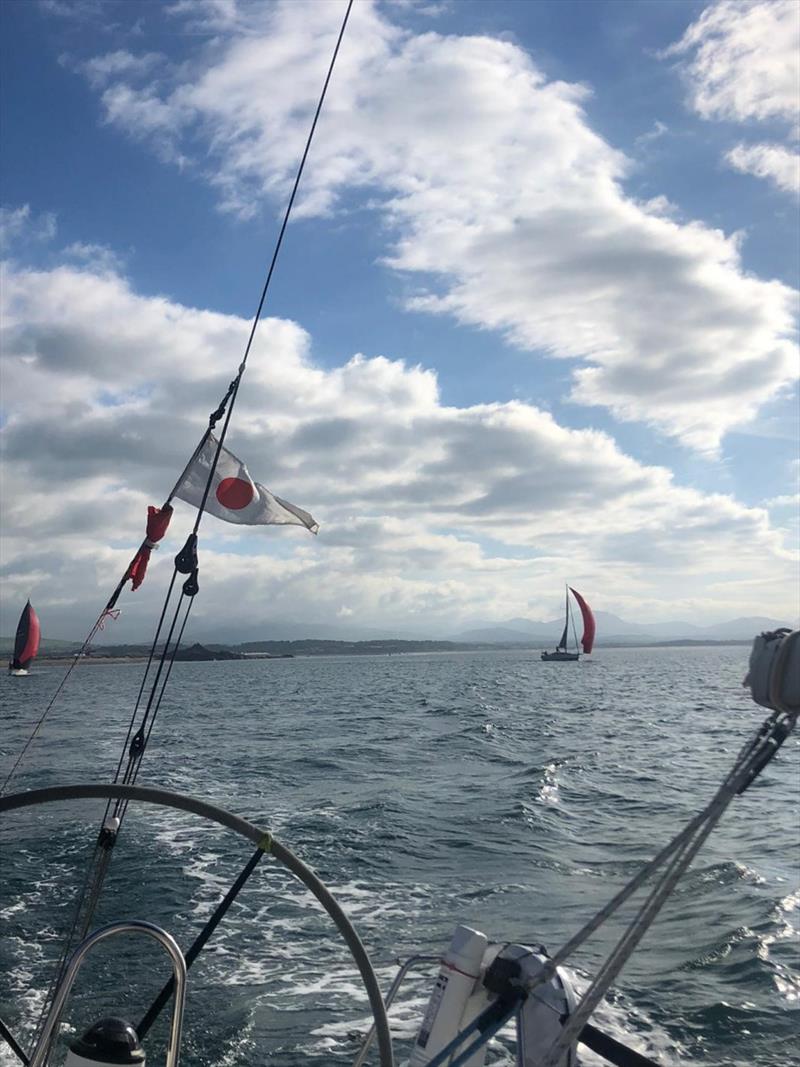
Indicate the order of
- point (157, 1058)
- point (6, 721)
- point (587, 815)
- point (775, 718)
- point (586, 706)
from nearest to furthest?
point (775, 718) < point (157, 1058) < point (587, 815) < point (6, 721) < point (586, 706)

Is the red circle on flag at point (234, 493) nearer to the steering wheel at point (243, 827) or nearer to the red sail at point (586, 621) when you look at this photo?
the steering wheel at point (243, 827)

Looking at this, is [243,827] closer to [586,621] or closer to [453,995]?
[453,995]

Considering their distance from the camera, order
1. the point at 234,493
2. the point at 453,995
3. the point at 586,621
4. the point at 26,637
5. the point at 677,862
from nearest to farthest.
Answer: the point at 677,862 → the point at 453,995 → the point at 234,493 → the point at 26,637 → the point at 586,621

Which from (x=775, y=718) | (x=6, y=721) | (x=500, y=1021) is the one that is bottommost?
(x=6, y=721)

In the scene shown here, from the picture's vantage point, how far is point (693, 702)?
5275cm

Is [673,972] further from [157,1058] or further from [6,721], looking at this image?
[6,721]

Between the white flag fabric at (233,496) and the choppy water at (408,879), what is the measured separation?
185 inches

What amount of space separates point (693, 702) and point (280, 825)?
40674 millimetres

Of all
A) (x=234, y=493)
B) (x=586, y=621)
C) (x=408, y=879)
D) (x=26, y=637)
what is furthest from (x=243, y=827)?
(x=586, y=621)

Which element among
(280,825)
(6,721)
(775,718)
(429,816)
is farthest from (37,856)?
(6,721)

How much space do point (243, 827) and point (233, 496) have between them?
4.53m

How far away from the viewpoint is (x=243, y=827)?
3148 millimetres

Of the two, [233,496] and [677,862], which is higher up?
[233,496]

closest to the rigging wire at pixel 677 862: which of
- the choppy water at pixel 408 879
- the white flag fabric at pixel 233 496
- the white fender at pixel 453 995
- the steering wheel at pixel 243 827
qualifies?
the white fender at pixel 453 995
